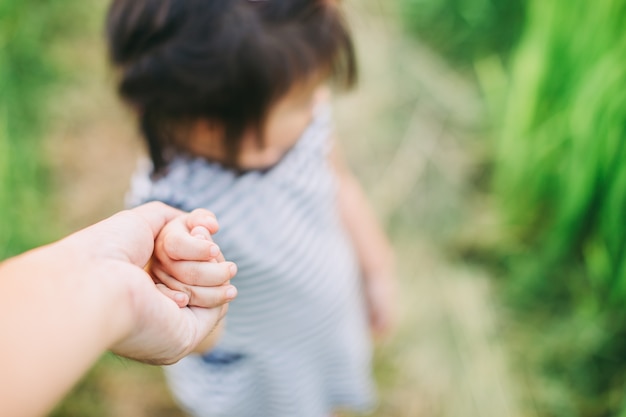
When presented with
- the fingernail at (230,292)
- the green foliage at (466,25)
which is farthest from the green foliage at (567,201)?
the fingernail at (230,292)

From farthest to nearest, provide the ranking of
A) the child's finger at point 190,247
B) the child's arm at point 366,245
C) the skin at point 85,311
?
1. the child's arm at point 366,245
2. the child's finger at point 190,247
3. the skin at point 85,311

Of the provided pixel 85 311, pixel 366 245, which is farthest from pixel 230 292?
pixel 366 245

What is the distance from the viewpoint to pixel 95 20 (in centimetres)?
234

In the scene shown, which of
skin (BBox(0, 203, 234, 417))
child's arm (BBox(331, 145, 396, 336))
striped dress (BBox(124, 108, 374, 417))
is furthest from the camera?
child's arm (BBox(331, 145, 396, 336))

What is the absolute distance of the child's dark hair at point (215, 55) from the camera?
74 cm

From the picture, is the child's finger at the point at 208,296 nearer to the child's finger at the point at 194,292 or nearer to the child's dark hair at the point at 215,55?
the child's finger at the point at 194,292

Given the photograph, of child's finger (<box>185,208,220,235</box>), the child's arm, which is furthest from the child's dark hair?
the child's arm

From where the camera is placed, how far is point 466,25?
78.0 inches

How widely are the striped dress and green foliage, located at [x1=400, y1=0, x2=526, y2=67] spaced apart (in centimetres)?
102

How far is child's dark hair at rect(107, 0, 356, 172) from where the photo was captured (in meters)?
0.74

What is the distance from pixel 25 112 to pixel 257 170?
4.55 feet

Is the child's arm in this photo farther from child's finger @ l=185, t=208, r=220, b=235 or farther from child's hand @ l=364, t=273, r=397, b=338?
child's finger @ l=185, t=208, r=220, b=235

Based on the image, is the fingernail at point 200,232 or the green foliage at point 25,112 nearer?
the fingernail at point 200,232

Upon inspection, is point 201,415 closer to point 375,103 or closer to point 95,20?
point 375,103
